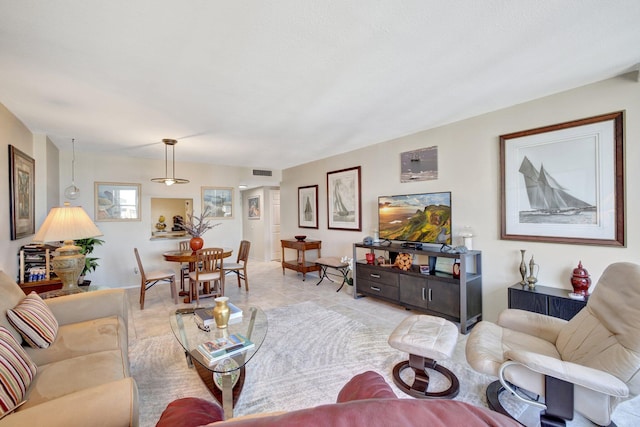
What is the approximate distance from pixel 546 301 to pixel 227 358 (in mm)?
2762

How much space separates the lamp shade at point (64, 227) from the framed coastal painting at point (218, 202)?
10.4ft

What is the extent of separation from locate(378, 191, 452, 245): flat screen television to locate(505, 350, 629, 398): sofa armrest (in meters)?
2.00

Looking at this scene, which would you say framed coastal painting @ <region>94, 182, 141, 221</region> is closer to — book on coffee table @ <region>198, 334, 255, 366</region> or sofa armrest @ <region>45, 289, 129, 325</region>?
sofa armrest @ <region>45, 289, 129, 325</region>

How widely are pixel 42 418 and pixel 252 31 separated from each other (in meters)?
2.06

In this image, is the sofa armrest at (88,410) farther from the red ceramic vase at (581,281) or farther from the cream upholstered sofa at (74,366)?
the red ceramic vase at (581,281)

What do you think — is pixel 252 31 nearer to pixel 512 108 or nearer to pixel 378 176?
pixel 512 108

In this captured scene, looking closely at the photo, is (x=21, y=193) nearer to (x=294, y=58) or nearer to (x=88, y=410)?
(x=88, y=410)

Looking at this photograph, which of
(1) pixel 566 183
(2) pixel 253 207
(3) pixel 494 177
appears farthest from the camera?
(2) pixel 253 207

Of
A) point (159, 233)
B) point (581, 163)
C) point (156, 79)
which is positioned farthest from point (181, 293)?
point (581, 163)

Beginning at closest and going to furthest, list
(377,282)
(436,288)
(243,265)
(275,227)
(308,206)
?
(436,288) < (377,282) < (243,265) < (308,206) < (275,227)

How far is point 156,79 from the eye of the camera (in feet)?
7.42

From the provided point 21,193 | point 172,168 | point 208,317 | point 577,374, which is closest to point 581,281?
point 577,374

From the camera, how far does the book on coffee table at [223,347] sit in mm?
1816

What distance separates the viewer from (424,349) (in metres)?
1.96
